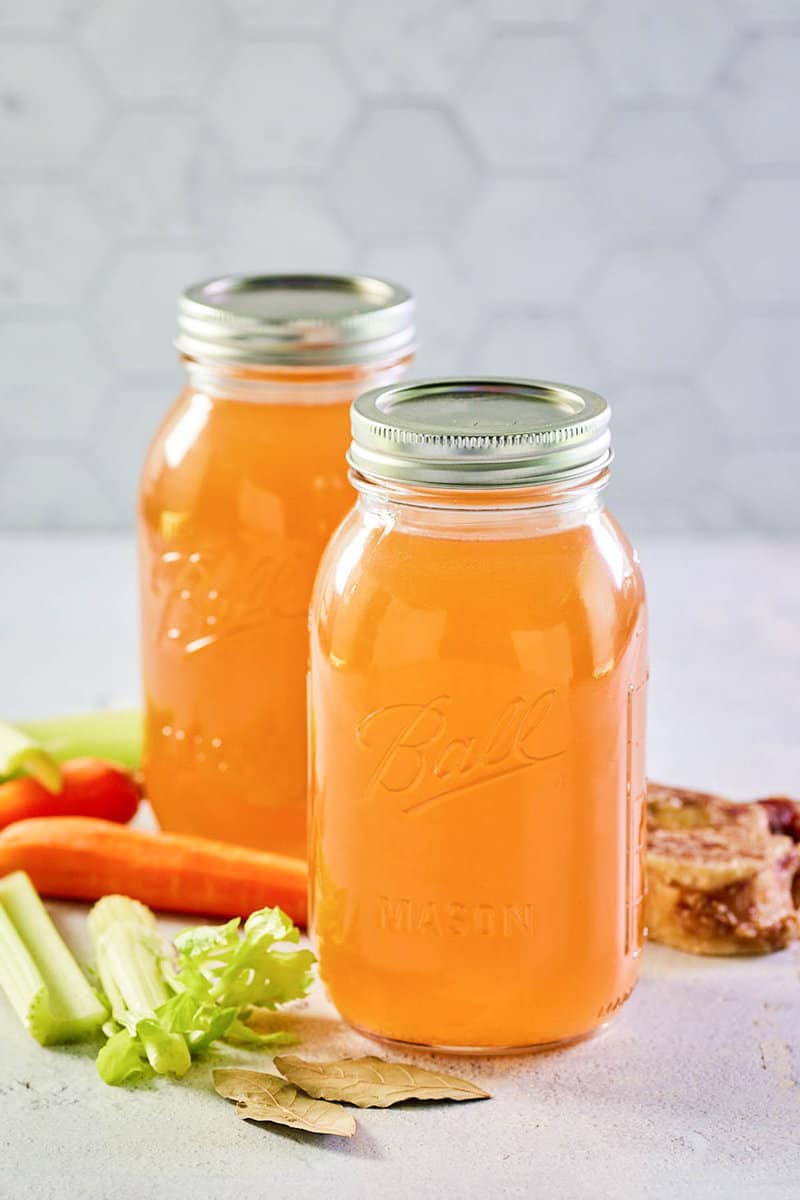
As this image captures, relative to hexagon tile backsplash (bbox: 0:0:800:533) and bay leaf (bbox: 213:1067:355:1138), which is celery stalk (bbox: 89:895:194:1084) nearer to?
bay leaf (bbox: 213:1067:355:1138)

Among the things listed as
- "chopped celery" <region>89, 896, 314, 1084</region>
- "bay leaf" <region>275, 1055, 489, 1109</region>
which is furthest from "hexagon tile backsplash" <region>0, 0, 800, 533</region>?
"bay leaf" <region>275, 1055, 489, 1109</region>

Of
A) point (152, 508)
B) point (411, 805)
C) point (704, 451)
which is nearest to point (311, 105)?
point (704, 451)

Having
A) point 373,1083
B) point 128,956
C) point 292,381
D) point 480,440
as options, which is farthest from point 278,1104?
point 292,381

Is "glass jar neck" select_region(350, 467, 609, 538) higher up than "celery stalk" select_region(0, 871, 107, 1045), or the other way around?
"glass jar neck" select_region(350, 467, 609, 538)

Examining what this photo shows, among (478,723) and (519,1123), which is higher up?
(478,723)

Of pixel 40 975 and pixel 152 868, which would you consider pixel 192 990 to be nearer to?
pixel 40 975

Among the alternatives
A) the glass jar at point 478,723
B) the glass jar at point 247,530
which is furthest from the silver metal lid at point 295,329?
the glass jar at point 478,723
